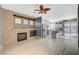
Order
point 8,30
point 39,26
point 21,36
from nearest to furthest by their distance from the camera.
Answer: point 8,30, point 21,36, point 39,26

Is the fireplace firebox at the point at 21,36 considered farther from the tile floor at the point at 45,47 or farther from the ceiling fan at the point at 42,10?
the ceiling fan at the point at 42,10

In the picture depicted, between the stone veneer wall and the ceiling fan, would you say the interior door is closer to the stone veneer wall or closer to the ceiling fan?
the ceiling fan

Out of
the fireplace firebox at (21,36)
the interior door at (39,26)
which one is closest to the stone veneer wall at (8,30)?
the fireplace firebox at (21,36)

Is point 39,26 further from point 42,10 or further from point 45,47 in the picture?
point 45,47

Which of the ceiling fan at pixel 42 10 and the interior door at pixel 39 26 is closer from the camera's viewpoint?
the ceiling fan at pixel 42 10

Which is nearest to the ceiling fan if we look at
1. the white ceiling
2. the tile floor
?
the white ceiling

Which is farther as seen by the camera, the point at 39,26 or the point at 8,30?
the point at 39,26

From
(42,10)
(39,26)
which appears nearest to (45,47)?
(39,26)

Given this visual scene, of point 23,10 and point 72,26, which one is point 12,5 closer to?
point 23,10

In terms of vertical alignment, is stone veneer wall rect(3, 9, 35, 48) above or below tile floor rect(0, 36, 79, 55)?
above

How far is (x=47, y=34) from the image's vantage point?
2510 mm

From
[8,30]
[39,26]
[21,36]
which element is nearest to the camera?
[8,30]
